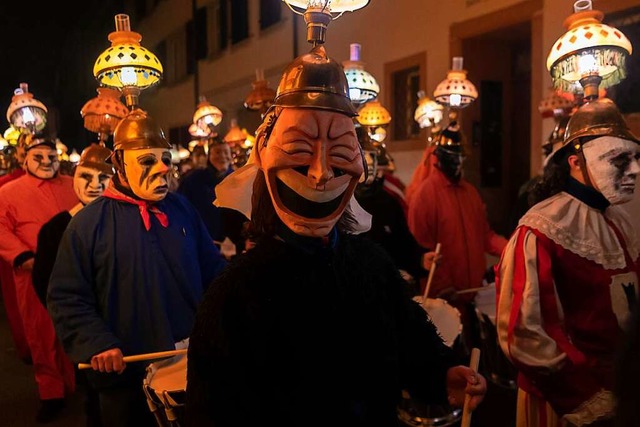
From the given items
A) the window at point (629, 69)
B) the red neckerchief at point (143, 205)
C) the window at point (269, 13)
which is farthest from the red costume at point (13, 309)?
the window at point (269, 13)

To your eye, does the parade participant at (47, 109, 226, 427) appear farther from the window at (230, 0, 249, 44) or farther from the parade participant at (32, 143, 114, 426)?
the window at (230, 0, 249, 44)

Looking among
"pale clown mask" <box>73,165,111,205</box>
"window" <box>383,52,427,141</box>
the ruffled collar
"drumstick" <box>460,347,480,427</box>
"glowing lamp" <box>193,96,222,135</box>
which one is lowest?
"drumstick" <box>460,347,480,427</box>

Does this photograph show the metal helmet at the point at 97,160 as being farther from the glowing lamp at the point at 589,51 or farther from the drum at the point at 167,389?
the glowing lamp at the point at 589,51

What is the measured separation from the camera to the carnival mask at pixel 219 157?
25.8ft

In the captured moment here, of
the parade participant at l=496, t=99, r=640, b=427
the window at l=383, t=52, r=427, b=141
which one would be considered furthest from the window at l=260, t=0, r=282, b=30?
the parade participant at l=496, t=99, r=640, b=427

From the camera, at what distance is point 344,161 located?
76.4 inches

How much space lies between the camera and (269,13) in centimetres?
1548

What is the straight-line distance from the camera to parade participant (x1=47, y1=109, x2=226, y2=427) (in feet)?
9.73

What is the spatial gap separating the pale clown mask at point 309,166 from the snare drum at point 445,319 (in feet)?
5.56

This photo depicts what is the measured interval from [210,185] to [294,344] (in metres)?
6.11

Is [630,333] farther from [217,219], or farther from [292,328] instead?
[217,219]

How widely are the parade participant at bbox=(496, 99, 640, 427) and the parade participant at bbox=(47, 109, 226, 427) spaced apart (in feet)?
5.50

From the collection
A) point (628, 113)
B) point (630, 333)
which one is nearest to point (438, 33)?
point (628, 113)

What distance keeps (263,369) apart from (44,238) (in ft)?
9.01
